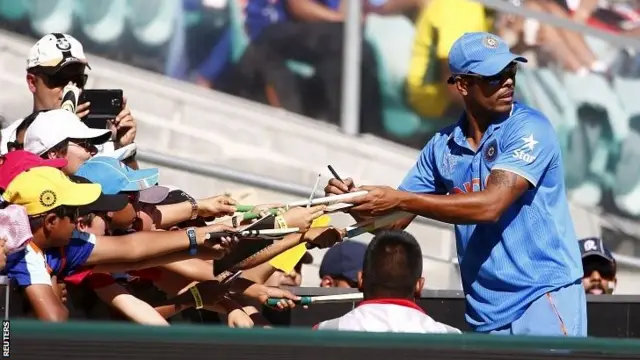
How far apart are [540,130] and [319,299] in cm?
133

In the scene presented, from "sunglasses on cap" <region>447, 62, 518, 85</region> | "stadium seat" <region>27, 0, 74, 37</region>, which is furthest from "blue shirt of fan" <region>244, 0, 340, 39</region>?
"sunglasses on cap" <region>447, 62, 518, 85</region>

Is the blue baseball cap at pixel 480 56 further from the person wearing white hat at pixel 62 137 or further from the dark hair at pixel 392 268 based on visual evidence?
the person wearing white hat at pixel 62 137

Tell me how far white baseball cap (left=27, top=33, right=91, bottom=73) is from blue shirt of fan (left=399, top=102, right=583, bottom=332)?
1928 mm

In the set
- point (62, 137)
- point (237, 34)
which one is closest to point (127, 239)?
point (62, 137)

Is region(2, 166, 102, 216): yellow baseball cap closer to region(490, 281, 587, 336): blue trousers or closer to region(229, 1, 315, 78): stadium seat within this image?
region(490, 281, 587, 336): blue trousers

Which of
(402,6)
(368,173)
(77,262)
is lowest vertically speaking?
(77,262)

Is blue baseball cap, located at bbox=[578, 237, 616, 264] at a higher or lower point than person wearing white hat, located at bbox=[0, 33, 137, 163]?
lower

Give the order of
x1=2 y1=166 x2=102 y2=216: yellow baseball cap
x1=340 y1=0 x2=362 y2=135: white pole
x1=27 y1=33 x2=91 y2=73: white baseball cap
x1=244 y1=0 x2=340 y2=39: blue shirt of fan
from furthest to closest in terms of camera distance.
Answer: x1=340 y1=0 x2=362 y2=135: white pole
x1=244 y1=0 x2=340 y2=39: blue shirt of fan
x1=27 y1=33 x2=91 y2=73: white baseball cap
x1=2 y1=166 x2=102 y2=216: yellow baseball cap

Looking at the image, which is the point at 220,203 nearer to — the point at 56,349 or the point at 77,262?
the point at 77,262

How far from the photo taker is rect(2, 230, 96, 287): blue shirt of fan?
5191 mm

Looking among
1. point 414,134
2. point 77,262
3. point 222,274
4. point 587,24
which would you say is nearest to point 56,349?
point 77,262

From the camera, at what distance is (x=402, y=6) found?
10328mm

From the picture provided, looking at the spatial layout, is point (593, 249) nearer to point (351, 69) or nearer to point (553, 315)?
point (351, 69)

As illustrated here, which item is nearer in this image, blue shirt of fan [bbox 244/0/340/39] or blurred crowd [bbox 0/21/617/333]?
blurred crowd [bbox 0/21/617/333]
